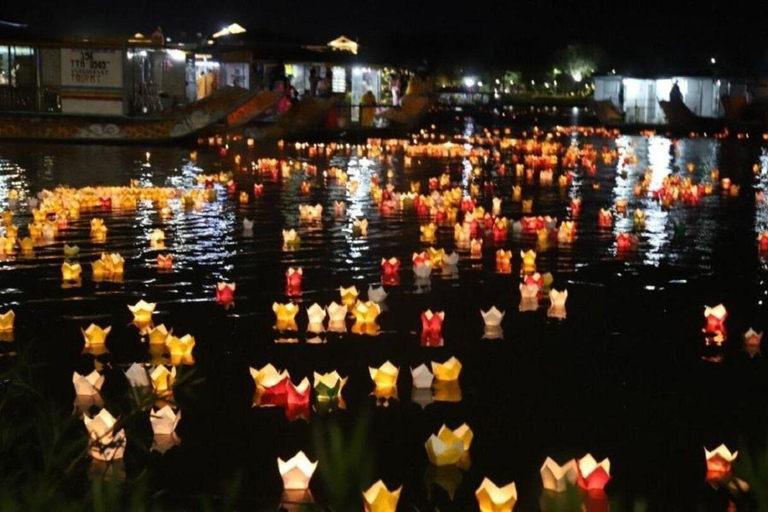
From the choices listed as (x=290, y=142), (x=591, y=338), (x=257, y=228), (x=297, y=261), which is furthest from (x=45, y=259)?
(x=290, y=142)

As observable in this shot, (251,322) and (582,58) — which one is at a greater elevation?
(582,58)

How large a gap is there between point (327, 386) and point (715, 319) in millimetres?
3415

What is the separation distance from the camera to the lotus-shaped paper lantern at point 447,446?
575 centimetres

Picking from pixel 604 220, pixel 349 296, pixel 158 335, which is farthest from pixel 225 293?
pixel 604 220

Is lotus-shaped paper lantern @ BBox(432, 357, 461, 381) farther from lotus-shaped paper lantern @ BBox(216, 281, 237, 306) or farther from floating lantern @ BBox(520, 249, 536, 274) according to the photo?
floating lantern @ BBox(520, 249, 536, 274)

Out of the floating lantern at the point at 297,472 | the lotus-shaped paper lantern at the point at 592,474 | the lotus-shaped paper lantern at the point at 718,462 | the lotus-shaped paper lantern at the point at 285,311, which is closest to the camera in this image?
the lotus-shaped paper lantern at the point at 592,474

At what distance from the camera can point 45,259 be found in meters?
11.7

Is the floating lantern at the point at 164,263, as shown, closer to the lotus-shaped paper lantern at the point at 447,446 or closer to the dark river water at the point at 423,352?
the dark river water at the point at 423,352

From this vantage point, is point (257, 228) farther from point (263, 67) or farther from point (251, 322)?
point (263, 67)

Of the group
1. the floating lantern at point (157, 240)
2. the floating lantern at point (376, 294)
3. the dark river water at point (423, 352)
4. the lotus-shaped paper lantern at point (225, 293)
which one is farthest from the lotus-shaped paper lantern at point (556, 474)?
the floating lantern at point (157, 240)

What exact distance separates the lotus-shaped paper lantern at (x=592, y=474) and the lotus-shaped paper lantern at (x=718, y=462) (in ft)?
1.95

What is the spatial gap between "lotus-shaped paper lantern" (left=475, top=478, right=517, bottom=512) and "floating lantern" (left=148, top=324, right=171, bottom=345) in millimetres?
3644

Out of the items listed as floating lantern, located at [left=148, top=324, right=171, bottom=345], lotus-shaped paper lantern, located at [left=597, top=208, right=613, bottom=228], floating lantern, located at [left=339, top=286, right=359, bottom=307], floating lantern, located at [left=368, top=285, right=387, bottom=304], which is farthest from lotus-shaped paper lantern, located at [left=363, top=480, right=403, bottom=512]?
lotus-shaped paper lantern, located at [left=597, top=208, right=613, bottom=228]

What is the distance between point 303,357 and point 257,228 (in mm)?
6818
